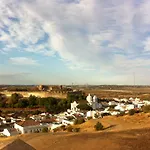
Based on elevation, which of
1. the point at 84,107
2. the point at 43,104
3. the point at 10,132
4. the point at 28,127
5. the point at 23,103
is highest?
the point at 23,103

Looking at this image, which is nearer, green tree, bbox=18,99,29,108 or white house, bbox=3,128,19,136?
white house, bbox=3,128,19,136

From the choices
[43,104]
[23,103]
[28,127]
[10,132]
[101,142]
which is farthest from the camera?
[23,103]

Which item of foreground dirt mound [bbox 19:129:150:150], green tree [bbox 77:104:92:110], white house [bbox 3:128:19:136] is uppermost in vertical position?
foreground dirt mound [bbox 19:129:150:150]

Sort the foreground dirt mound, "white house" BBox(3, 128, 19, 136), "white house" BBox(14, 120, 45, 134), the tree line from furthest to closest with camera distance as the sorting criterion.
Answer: the tree line < "white house" BBox(14, 120, 45, 134) < "white house" BBox(3, 128, 19, 136) < the foreground dirt mound

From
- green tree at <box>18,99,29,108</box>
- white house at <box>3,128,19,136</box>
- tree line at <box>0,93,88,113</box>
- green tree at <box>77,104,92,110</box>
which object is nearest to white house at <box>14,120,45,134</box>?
white house at <box>3,128,19,136</box>

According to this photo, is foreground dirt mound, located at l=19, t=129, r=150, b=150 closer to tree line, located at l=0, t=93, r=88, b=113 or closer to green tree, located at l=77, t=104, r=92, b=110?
green tree, located at l=77, t=104, r=92, b=110

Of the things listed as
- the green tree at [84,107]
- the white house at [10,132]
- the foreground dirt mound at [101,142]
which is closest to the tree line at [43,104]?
the green tree at [84,107]

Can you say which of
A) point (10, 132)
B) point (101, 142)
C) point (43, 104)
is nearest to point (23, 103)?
point (43, 104)

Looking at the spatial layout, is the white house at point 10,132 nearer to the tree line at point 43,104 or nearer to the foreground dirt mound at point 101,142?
the foreground dirt mound at point 101,142

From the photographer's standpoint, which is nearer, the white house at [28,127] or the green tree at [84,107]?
the white house at [28,127]

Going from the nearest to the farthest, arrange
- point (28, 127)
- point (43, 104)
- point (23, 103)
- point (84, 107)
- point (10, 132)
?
point (10, 132)
point (28, 127)
point (84, 107)
point (43, 104)
point (23, 103)

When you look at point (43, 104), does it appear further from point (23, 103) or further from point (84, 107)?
point (84, 107)

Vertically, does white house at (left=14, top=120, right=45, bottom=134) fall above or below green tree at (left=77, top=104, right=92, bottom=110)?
below

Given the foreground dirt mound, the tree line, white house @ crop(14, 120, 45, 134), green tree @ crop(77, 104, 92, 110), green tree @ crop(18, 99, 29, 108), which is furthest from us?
green tree @ crop(18, 99, 29, 108)
